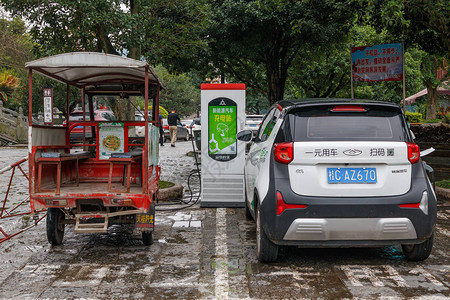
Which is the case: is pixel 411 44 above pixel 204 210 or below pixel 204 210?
above

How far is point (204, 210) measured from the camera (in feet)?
26.8

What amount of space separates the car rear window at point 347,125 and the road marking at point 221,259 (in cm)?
150

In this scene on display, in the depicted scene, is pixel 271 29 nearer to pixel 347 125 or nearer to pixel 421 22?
pixel 421 22

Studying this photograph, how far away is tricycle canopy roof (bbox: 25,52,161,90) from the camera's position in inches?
215

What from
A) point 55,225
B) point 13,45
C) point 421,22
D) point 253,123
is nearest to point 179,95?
point 253,123

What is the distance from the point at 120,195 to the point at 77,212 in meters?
→ 0.58

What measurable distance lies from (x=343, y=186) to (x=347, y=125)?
0.63 meters

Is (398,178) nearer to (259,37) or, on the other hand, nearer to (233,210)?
(233,210)

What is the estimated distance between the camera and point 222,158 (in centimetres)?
833

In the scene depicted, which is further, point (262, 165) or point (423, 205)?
point (262, 165)

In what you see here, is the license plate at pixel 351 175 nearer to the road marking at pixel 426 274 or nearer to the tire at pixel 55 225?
the road marking at pixel 426 274

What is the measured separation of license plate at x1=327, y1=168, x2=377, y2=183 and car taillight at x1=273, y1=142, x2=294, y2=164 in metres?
0.39

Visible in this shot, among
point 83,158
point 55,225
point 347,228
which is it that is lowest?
point 55,225

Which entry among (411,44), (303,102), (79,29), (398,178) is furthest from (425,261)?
(411,44)
